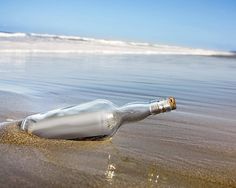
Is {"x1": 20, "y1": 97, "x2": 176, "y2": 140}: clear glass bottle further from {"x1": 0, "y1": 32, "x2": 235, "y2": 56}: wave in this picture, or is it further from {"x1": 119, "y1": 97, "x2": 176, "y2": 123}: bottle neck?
{"x1": 0, "y1": 32, "x2": 235, "y2": 56}: wave

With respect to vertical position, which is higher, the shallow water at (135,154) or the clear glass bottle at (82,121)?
the clear glass bottle at (82,121)

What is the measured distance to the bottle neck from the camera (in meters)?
1.69

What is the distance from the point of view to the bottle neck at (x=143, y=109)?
1687mm

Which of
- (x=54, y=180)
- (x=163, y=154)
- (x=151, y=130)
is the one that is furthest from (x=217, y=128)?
(x=54, y=180)

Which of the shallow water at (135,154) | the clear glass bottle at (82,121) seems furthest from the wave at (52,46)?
the clear glass bottle at (82,121)

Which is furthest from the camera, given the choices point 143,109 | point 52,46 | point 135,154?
point 52,46

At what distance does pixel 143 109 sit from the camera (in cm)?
181

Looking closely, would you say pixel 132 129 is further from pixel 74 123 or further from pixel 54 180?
pixel 54 180

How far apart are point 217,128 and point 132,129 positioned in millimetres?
570

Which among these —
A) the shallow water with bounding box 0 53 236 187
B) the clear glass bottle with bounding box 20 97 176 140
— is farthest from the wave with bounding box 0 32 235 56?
the clear glass bottle with bounding box 20 97 176 140

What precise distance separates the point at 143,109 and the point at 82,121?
0.29 metres

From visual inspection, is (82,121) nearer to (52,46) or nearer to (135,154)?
(135,154)

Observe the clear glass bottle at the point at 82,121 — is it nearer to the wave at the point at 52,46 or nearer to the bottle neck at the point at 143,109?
the bottle neck at the point at 143,109

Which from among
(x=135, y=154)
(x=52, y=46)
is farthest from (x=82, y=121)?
A: (x=52, y=46)
